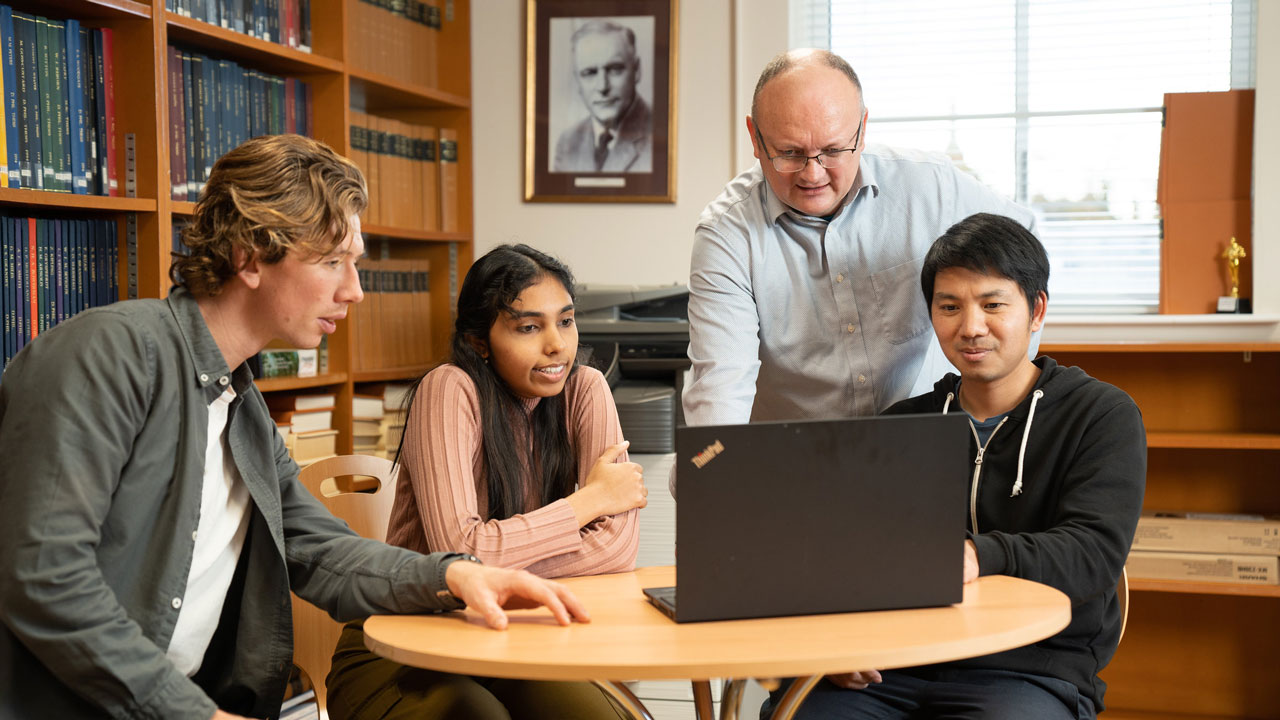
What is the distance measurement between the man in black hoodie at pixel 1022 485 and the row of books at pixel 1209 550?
60.1 inches

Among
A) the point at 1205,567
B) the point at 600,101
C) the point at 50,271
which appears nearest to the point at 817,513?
the point at 50,271

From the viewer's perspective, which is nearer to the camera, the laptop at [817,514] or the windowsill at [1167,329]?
the laptop at [817,514]

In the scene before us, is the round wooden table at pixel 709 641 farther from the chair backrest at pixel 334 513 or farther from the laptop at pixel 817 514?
the chair backrest at pixel 334 513

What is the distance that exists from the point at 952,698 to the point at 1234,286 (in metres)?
2.22

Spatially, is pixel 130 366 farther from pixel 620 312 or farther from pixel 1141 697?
pixel 1141 697

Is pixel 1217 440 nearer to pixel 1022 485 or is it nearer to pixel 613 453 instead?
pixel 1022 485

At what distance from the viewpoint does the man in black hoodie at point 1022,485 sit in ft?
4.71

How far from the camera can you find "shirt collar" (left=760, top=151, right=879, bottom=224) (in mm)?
1952

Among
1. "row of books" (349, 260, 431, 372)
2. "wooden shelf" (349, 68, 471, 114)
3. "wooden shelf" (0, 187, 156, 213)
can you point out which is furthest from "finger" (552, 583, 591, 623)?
"wooden shelf" (349, 68, 471, 114)

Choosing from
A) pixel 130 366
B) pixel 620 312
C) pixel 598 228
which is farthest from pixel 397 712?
pixel 598 228

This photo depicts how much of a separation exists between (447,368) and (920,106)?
246cm

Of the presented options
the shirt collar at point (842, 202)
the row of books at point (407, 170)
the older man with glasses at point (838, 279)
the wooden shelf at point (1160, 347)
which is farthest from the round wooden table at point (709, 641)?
the row of books at point (407, 170)

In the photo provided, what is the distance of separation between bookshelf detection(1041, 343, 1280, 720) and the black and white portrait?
1.54 metres

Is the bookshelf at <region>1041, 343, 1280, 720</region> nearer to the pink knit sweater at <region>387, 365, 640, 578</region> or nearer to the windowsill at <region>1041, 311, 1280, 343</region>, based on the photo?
the windowsill at <region>1041, 311, 1280, 343</region>
